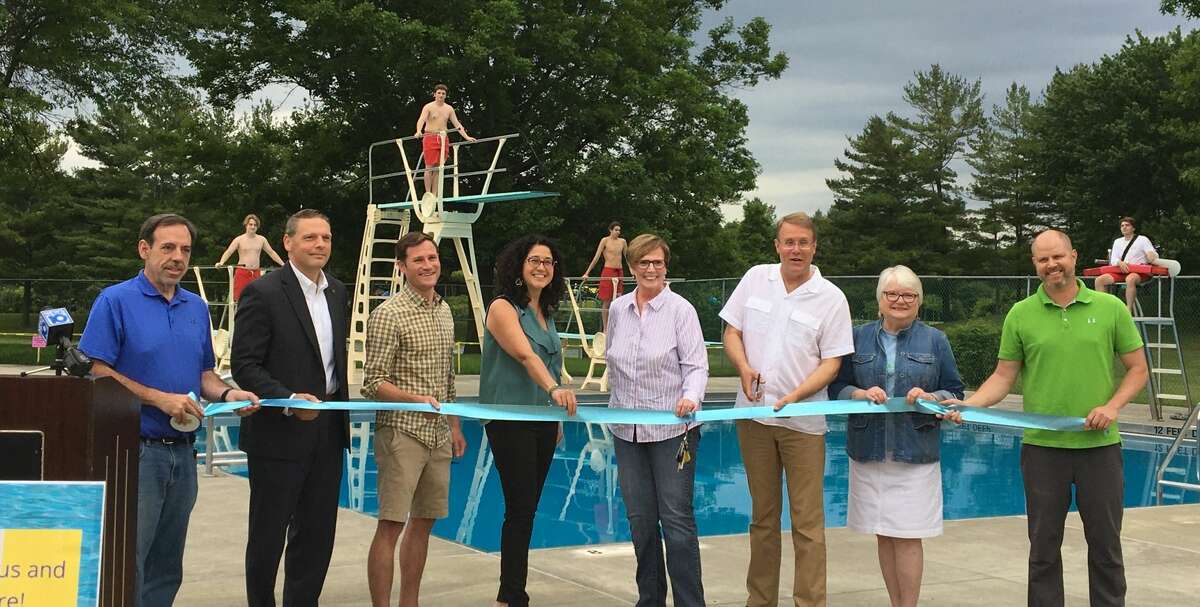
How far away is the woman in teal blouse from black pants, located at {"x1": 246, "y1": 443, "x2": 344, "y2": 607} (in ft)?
2.70

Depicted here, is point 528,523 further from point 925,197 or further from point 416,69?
point 925,197

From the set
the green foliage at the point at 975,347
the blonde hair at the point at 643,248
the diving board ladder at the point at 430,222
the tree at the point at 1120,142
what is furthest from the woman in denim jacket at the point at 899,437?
the tree at the point at 1120,142

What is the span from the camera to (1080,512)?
5.07 meters

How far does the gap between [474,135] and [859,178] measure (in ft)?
112

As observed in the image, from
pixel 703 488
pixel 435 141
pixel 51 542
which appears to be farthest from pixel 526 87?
pixel 51 542

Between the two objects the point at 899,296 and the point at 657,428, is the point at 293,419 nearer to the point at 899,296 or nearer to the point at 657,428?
the point at 657,428

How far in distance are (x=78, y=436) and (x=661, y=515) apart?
2680mm

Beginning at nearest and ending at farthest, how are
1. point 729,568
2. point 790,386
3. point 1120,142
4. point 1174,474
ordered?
1. point 790,386
2. point 729,568
3. point 1174,474
4. point 1120,142

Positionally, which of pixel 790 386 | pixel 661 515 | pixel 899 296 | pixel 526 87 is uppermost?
pixel 526 87

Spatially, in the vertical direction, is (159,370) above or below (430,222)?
below

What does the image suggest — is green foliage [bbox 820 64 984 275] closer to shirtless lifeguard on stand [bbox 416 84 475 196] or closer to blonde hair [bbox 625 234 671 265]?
shirtless lifeguard on stand [bbox 416 84 475 196]

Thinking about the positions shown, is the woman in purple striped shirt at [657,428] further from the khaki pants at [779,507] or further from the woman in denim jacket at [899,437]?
the woman in denim jacket at [899,437]

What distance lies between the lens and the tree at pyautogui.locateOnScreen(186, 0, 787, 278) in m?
29.3

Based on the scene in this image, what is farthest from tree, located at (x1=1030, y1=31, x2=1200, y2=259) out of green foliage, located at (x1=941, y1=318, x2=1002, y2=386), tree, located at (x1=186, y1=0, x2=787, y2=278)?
green foliage, located at (x1=941, y1=318, x2=1002, y2=386)
